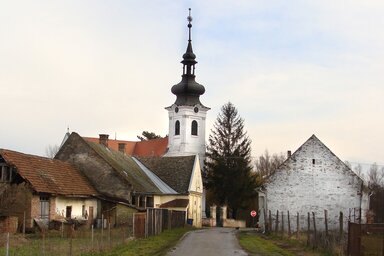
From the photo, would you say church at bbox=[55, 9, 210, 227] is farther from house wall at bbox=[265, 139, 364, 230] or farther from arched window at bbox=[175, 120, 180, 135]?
house wall at bbox=[265, 139, 364, 230]

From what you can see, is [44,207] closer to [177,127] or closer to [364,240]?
[364,240]

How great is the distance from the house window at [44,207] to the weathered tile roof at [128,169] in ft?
29.3

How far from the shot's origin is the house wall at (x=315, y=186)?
3962 cm

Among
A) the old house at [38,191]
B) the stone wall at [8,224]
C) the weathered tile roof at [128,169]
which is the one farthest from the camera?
the weathered tile roof at [128,169]

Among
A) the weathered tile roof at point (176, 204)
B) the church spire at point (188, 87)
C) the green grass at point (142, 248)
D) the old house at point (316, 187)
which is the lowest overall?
the green grass at point (142, 248)

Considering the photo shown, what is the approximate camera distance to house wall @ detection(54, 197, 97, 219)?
3444 cm

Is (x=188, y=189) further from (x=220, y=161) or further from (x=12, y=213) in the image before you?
(x=12, y=213)

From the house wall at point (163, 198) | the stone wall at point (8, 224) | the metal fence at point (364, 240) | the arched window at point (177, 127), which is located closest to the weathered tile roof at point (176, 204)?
the house wall at point (163, 198)

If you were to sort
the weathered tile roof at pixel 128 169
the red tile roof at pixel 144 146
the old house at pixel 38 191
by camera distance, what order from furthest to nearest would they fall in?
the red tile roof at pixel 144 146 < the weathered tile roof at pixel 128 169 < the old house at pixel 38 191

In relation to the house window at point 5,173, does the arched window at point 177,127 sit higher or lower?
higher

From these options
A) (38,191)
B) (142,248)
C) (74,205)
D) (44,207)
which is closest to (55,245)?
(142,248)

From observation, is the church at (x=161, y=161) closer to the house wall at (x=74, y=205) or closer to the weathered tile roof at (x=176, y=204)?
the weathered tile roof at (x=176, y=204)

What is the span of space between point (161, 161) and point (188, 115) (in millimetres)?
16012

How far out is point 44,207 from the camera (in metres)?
33.1
